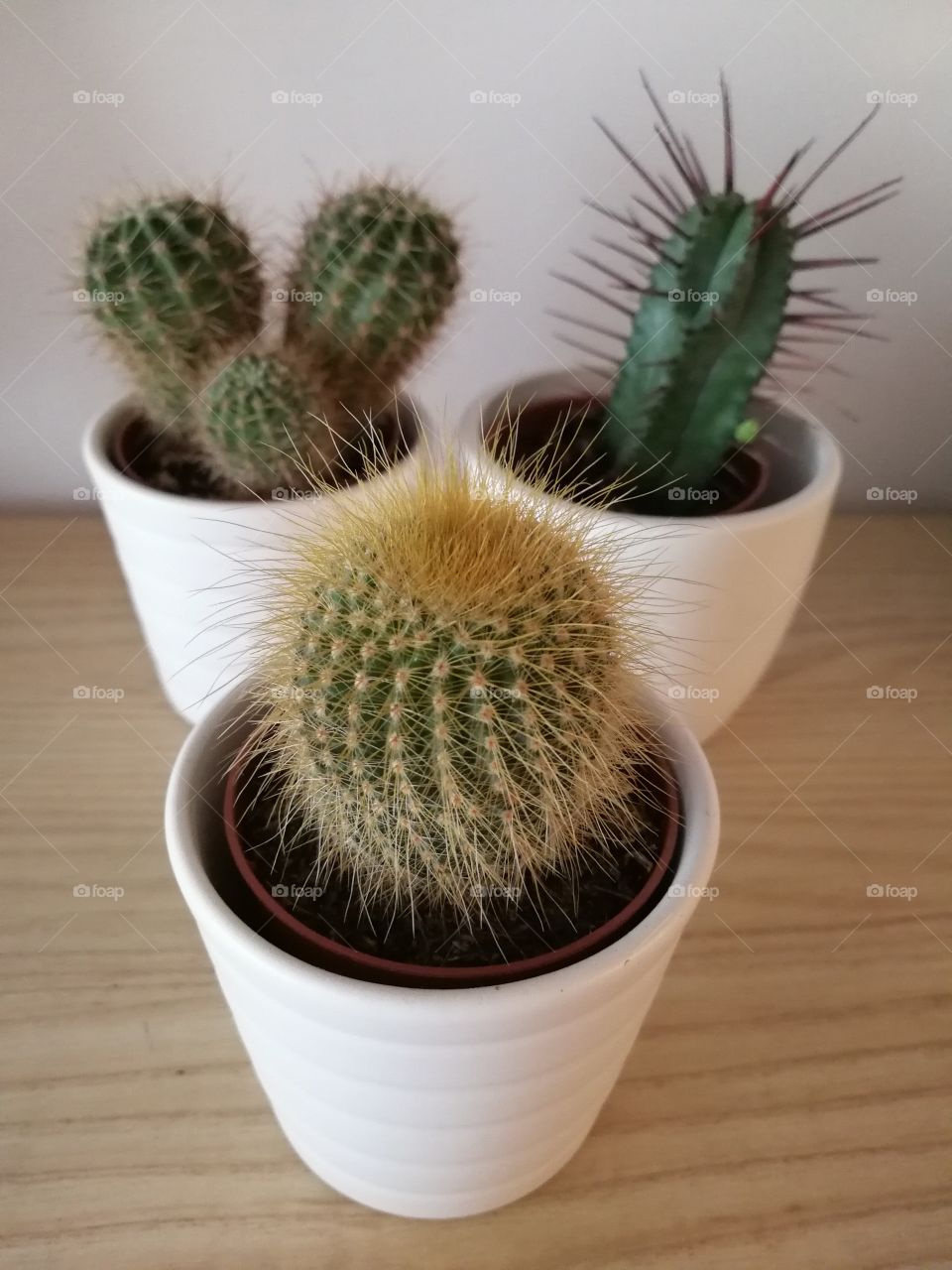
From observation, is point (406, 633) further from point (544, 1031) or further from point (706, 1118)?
point (706, 1118)

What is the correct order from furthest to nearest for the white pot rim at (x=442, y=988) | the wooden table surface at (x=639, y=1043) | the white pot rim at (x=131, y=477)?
1. the white pot rim at (x=131, y=477)
2. the wooden table surface at (x=639, y=1043)
3. the white pot rim at (x=442, y=988)

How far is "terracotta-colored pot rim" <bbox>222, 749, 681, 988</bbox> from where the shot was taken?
0.31m

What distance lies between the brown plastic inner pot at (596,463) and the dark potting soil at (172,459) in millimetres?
64

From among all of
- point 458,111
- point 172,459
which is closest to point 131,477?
point 172,459

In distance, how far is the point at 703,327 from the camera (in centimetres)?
51

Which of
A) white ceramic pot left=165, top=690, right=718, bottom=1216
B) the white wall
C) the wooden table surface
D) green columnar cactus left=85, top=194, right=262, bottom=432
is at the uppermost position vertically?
the white wall

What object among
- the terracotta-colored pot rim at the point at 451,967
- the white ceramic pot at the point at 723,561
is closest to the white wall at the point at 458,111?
the white ceramic pot at the point at 723,561

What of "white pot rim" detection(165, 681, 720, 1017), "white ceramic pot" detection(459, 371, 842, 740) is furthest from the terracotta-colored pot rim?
"white ceramic pot" detection(459, 371, 842, 740)

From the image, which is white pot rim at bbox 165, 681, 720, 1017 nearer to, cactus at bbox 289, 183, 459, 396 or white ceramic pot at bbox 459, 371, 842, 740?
white ceramic pot at bbox 459, 371, 842, 740

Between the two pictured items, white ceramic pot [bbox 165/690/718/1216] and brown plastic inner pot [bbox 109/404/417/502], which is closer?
white ceramic pot [bbox 165/690/718/1216]

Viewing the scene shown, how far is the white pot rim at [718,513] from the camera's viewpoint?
0.49 meters

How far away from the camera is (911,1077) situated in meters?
0.46

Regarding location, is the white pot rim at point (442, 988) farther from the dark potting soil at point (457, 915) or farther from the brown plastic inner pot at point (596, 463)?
the brown plastic inner pot at point (596, 463)

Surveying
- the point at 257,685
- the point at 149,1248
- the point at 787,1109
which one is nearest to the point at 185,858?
the point at 257,685
